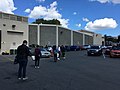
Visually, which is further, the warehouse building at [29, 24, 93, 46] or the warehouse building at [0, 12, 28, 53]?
the warehouse building at [29, 24, 93, 46]

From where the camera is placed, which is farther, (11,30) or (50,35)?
(50,35)

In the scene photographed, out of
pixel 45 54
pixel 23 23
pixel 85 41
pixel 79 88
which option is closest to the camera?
pixel 79 88

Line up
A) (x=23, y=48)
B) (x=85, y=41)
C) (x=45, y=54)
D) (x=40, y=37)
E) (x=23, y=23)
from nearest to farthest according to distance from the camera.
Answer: (x=23, y=48), (x=45, y=54), (x=23, y=23), (x=40, y=37), (x=85, y=41)

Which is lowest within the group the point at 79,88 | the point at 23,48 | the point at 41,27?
the point at 79,88

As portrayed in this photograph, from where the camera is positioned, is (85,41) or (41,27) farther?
(85,41)

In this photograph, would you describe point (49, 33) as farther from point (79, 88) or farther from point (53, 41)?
point (79, 88)

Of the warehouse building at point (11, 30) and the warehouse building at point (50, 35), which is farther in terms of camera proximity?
the warehouse building at point (50, 35)

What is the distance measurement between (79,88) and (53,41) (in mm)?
56273

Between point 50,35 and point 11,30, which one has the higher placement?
point 11,30

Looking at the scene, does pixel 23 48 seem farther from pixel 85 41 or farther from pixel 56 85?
pixel 85 41

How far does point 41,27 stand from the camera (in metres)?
63.2

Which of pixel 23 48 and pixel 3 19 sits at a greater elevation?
pixel 3 19

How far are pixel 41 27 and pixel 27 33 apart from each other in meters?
6.54

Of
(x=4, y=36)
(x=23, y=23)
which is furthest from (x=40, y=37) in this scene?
(x=4, y=36)
